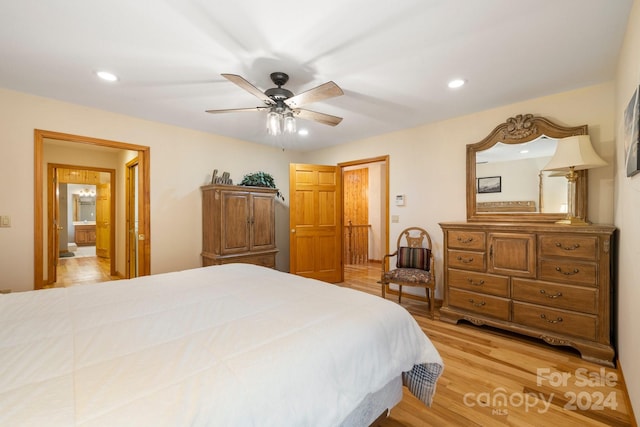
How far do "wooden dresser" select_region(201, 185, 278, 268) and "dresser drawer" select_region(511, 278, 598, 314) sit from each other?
3068 millimetres

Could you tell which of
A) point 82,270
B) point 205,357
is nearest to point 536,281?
point 205,357

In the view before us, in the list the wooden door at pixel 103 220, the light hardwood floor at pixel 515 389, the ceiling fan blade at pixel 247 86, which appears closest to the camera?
the light hardwood floor at pixel 515 389

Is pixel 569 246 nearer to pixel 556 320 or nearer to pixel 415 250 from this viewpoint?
pixel 556 320

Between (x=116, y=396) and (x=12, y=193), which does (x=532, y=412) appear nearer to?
(x=116, y=396)

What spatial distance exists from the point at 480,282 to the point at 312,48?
271 centimetres

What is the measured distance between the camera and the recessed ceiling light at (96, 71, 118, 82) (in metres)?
2.34

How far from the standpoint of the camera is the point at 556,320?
2.45 metres

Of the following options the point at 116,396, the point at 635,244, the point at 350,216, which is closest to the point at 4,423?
the point at 116,396

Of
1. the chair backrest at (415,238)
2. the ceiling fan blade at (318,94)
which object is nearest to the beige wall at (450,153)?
the chair backrest at (415,238)

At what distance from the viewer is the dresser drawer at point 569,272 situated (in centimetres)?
231

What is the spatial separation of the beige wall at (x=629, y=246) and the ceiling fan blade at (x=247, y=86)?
2239 millimetres

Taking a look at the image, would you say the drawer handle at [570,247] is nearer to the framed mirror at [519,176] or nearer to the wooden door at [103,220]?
the framed mirror at [519,176]

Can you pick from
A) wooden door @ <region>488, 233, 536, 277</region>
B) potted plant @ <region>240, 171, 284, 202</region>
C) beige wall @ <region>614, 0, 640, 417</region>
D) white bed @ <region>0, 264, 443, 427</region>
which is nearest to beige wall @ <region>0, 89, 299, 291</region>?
potted plant @ <region>240, 171, 284, 202</region>

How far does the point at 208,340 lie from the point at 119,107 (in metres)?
3.20
